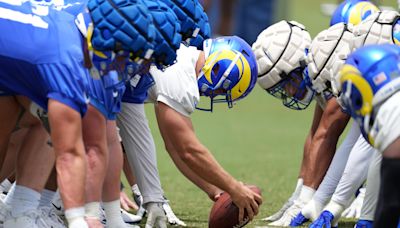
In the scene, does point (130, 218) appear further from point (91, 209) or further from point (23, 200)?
point (91, 209)

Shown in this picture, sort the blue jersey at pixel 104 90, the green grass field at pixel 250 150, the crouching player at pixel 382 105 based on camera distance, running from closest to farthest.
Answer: the crouching player at pixel 382 105 → the blue jersey at pixel 104 90 → the green grass field at pixel 250 150

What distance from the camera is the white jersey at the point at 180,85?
5828 millimetres

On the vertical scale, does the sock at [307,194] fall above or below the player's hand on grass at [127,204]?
above

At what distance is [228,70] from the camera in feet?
19.6

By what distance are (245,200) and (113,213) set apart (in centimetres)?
76

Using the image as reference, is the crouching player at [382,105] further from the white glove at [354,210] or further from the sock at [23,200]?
the white glove at [354,210]

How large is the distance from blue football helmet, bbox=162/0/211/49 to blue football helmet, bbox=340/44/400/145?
1.47 metres

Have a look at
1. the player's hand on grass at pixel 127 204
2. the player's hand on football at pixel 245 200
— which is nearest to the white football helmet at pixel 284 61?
the player's hand on football at pixel 245 200

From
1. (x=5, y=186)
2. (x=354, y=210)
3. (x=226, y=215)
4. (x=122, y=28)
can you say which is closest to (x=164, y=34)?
(x=122, y=28)

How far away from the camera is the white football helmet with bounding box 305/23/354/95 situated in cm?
629

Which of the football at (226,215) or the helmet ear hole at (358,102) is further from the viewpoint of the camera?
the football at (226,215)

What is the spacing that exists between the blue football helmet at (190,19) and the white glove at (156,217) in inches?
38.5

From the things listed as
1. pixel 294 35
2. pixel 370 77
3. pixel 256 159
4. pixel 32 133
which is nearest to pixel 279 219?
pixel 294 35

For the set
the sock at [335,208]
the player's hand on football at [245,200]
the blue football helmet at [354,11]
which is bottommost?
the sock at [335,208]
